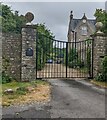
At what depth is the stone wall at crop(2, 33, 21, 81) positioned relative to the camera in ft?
50.8

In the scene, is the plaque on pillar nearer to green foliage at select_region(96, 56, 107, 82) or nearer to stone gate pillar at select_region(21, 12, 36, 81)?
stone gate pillar at select_region(21, 12, 36, 81)

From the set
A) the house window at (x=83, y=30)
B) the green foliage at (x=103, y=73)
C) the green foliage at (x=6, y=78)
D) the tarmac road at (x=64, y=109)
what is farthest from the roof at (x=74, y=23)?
the tarmac road at (x=64, y=109)

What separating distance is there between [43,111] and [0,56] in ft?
26.5

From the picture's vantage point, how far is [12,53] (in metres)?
15.6

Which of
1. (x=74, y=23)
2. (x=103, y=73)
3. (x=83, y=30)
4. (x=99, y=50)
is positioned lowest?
(x=103, y=73)

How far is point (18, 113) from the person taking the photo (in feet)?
25.0

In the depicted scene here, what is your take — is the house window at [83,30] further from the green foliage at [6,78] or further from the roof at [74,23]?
the green foliage at [6,78]

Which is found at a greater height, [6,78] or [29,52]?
[29,52]

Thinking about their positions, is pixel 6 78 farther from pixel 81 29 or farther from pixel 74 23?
pixel 74 23

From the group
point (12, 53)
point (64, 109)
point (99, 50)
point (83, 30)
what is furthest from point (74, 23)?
point (64, 109)

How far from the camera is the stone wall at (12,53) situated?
15.5 meters

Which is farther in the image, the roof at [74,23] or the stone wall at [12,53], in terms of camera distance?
the roof at [74,23]

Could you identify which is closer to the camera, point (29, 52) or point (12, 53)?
point (29, 52)

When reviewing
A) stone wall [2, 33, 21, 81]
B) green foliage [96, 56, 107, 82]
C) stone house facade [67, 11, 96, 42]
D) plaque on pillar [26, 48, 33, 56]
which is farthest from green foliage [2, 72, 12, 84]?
stone house facade [67, 11, 96, 42]
